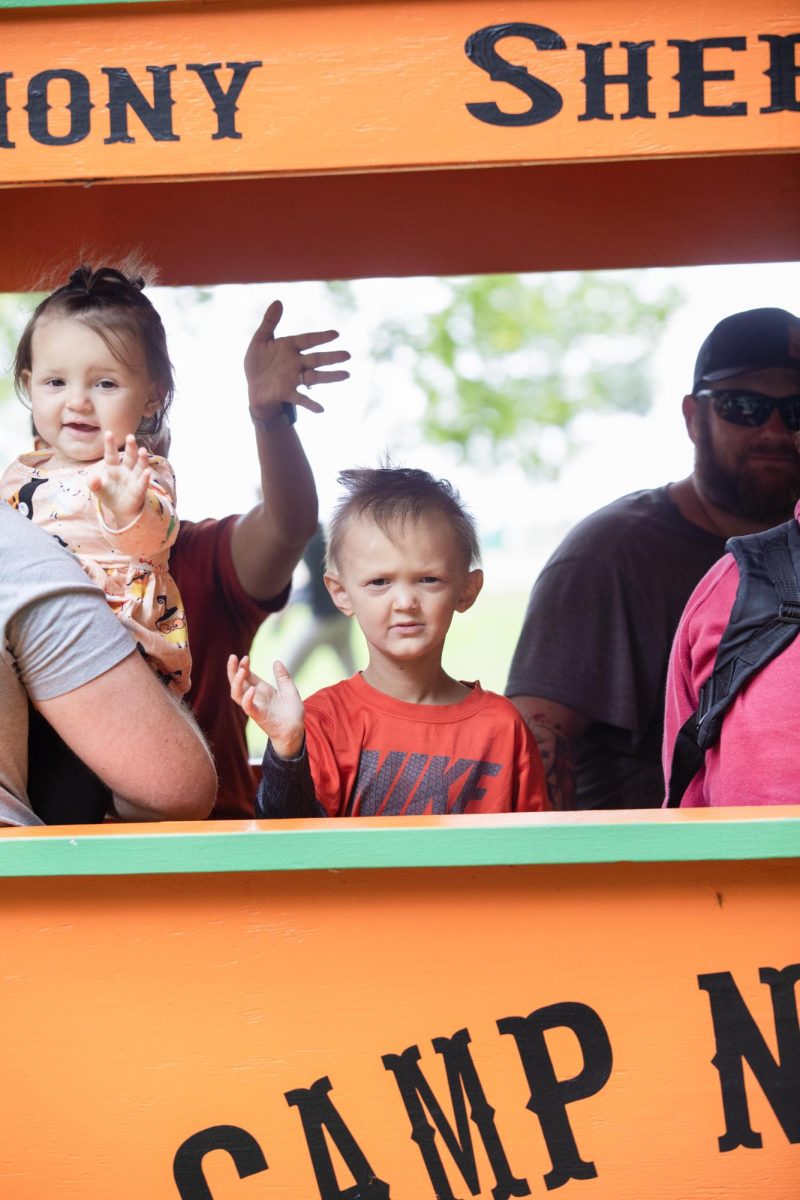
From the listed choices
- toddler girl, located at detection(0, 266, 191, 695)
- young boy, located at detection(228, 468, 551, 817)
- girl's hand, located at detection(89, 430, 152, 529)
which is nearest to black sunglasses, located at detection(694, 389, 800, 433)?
young boy, located at detection(228, 468, 551, 817)

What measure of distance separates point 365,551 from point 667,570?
1.13 meters

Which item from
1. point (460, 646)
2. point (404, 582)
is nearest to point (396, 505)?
point (404, 582)

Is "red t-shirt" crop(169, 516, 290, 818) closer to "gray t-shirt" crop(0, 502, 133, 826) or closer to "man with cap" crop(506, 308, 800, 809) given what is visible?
"man with cap" crop(506, 308, 800, 809)

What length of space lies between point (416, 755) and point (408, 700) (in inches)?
5.6

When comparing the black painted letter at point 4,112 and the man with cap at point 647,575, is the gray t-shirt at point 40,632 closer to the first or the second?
the black painted letter at point 4,112

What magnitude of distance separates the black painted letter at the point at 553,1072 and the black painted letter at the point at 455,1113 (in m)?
0.06

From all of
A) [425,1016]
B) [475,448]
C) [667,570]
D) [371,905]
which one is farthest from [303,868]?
[475,448]

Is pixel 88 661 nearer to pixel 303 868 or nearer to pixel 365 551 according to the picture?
pixel 303 868

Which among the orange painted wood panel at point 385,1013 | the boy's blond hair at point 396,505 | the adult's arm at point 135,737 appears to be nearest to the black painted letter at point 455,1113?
the orange painted wood panel at point 385,1013

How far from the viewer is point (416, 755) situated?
7.72 feet

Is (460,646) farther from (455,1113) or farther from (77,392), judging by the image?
(455,1113)

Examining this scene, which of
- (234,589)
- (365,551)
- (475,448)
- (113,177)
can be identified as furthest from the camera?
(475,448)

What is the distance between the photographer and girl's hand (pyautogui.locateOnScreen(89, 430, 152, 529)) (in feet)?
6.21

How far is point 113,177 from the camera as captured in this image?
5.59 ft
